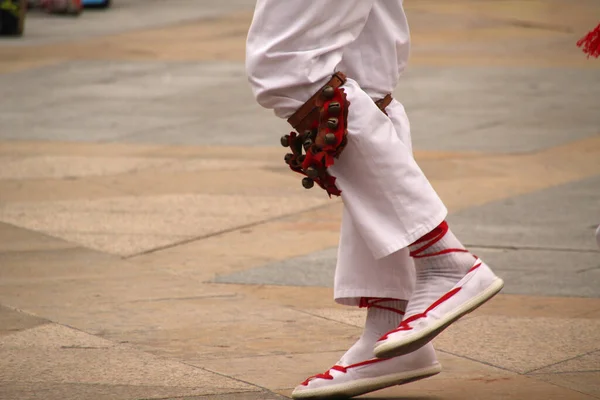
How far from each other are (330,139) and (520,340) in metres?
1.32

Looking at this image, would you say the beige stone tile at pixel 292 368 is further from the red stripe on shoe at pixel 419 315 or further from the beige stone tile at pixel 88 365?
the red stripe on shoe at pixel 419 315

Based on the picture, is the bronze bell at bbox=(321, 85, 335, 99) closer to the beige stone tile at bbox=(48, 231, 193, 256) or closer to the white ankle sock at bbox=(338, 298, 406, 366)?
the white ankle sock at bbox=(338, 298, 406, 366)

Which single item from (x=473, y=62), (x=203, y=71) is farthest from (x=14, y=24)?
(x=473, y=62)

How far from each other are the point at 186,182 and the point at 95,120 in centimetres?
275

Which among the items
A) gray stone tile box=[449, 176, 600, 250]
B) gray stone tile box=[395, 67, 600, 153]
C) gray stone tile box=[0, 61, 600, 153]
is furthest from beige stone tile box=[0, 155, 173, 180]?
gray stone tile box=[449, 176, 600, 250]

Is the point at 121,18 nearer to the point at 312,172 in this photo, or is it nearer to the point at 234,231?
the point at 234,231

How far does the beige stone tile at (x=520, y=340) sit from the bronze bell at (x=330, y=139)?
1063mm

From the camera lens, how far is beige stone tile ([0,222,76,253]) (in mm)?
5853

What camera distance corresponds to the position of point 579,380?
3.80 meters

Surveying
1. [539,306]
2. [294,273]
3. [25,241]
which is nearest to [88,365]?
[294,273]

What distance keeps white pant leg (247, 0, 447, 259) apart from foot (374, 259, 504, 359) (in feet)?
0.63

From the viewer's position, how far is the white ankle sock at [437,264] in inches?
136

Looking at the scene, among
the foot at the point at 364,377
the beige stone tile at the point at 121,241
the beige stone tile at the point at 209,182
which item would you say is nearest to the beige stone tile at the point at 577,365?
the foot at the point at 364,377

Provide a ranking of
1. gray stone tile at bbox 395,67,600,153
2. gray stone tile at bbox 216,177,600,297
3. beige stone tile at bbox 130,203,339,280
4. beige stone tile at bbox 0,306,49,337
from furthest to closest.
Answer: gray stone tile at bbox 395,67,600,153 → beige stone tile at bbox 130,203,339,280 → gray stone tile at bbox 216,177,600,297 → beige stone tile at bbox 0,306,49,337
